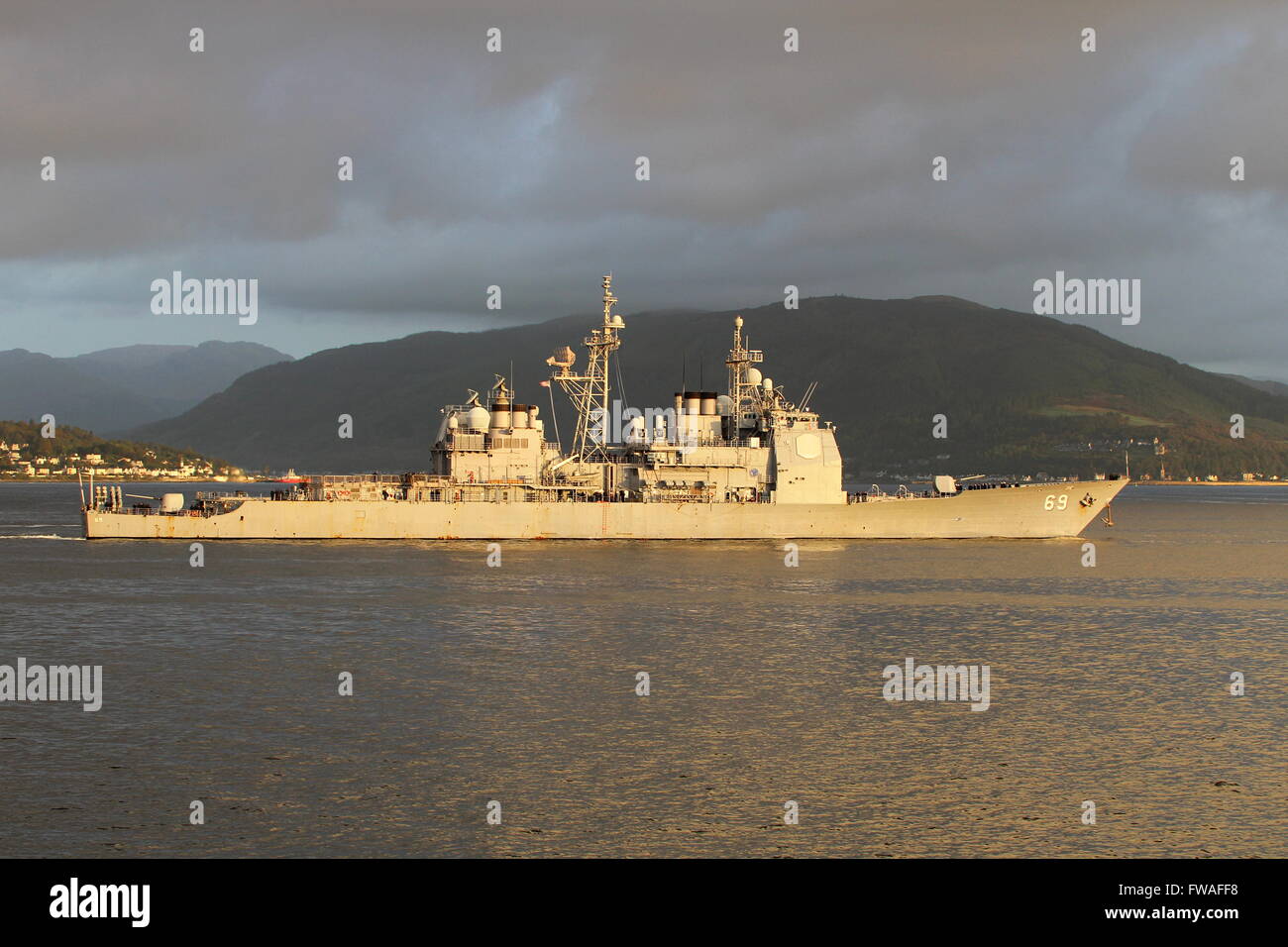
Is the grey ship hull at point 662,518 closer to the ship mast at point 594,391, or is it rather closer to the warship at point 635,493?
the warship at point 635,493

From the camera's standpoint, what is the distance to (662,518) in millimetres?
52750

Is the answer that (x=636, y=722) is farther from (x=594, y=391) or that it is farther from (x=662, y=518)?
(x=594, y=391)

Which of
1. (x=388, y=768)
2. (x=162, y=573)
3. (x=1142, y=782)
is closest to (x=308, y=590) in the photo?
(x=162, y=573)

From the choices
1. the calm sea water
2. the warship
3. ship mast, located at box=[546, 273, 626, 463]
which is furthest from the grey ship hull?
the calm sea water

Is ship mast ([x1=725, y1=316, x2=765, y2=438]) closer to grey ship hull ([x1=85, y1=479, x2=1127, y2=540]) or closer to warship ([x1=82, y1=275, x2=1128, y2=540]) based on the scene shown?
warship ([x1=82, y1=275, x2=1128, y2=540])

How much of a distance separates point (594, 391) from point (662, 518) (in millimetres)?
8095

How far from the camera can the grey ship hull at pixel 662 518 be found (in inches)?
2080

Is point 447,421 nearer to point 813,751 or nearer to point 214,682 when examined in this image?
point 214,682

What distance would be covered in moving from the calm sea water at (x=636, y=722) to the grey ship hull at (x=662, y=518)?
46.1 ft

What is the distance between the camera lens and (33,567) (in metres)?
44.7

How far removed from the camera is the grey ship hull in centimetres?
5284

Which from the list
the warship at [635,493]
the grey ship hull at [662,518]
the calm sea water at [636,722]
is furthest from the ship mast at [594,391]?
the calm sea water at [636,722]
